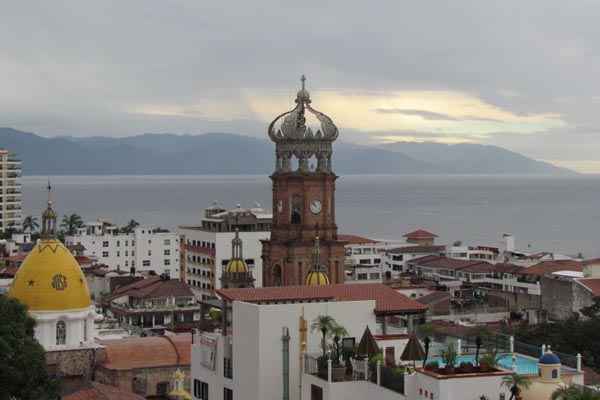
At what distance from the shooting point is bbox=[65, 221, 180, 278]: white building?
12100 centimetres

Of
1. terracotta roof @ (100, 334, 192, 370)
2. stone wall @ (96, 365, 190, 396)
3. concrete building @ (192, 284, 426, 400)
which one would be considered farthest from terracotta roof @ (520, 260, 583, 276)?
concrete building @ (192, 284, 426, 400)

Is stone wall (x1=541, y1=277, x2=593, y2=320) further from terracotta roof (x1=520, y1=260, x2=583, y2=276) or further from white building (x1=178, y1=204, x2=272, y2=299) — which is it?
white building (x1=178, y1=204, x2=272, y2=299)

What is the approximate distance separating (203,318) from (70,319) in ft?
23.2

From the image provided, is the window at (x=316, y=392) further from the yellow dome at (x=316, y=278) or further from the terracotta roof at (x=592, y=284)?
the terracotta roof at (x=592, y=284)

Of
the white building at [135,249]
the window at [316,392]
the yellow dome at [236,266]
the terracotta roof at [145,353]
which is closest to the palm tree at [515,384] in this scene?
the window at [316,392]

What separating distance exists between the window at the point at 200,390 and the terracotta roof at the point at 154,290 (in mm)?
42709

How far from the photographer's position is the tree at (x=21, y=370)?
129ft

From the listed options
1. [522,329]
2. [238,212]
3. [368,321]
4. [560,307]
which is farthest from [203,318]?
[238,212]

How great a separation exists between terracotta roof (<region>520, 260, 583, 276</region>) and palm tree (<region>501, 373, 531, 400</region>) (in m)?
64.3

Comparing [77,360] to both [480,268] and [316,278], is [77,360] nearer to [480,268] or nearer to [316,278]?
[316,278]

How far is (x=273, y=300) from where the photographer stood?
37.8 m

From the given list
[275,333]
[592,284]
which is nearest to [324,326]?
[275,333]

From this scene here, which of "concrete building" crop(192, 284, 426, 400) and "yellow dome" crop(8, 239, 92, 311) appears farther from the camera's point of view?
"yellow dome" crop(8, 239, 92, 311)

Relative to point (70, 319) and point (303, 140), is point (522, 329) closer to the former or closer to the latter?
point (303, 140)
